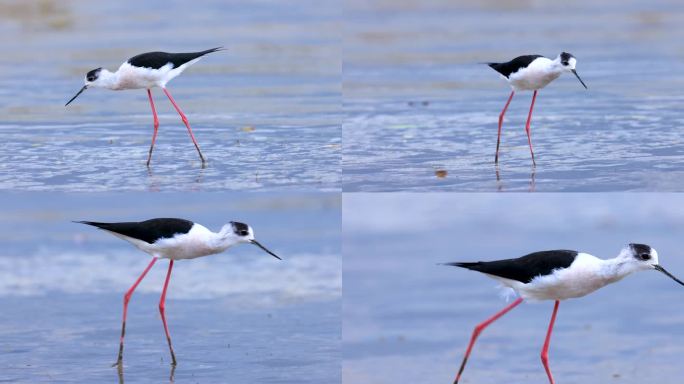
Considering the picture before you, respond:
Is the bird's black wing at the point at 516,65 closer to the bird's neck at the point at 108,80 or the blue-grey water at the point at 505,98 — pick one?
the blue-grey water at the point at 505,98

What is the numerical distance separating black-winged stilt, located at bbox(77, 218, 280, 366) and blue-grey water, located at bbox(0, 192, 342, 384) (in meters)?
0.36

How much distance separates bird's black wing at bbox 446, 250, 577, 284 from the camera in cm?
650

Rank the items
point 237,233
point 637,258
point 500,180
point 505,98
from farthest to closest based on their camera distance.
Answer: point 505,98 → point 500,180 → point 237,233 → point 637,258

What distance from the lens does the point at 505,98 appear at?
11695 millimetres

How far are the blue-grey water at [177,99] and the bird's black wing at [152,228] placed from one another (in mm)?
1060

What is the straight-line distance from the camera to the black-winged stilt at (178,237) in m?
6.82

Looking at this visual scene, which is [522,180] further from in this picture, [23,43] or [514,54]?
[23,43]

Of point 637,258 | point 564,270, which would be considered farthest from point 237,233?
point 637,258

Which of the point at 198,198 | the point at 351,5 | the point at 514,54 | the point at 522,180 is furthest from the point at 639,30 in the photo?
the point at 522,180

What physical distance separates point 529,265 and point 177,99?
6.25m

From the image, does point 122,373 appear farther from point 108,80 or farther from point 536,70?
point 536,70

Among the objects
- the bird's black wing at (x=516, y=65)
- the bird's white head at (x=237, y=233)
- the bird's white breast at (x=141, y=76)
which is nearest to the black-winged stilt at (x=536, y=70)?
the bird's black wing at (x=516, y=65)

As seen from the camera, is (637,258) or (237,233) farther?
(237,233)

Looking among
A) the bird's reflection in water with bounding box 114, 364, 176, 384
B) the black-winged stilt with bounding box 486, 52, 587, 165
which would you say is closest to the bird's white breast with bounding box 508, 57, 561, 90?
the black-winged stilt with bounding box 486, 52, 587, 165
